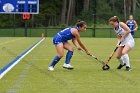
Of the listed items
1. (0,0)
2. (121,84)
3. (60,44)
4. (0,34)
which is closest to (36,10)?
(0,0)

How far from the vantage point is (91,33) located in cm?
5762

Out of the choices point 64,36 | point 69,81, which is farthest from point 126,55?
point 69,81

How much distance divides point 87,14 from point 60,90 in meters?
52.0

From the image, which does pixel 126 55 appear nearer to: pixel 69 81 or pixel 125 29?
pixel 125 29

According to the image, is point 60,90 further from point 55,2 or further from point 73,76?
point 55,2

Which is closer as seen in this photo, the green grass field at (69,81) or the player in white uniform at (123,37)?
the green grass field at (69,81)

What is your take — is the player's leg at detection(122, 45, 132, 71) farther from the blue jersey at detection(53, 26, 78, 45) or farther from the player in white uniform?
the blue jersey at detection(53, 26, 78, 45)

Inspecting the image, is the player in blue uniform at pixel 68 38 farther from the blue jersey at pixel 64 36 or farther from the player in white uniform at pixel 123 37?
the player in white uniform at pixel 123 37

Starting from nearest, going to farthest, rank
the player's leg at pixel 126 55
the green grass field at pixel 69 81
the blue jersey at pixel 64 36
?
1. the green grass field at pixel 69 81
2. the blue jersey at pixel 64 36
3. the player's leg at pixel 126 55

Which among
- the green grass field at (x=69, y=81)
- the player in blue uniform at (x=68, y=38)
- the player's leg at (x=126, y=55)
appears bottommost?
the green grass field at (x=69, y=81)

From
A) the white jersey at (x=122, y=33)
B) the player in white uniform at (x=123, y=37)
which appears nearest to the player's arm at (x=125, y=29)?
the player in white uniform at (x=123, y=37)

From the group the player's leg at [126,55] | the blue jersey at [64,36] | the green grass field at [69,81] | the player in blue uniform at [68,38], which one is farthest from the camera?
the player's leg at [126,55]

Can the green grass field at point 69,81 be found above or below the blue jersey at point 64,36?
below

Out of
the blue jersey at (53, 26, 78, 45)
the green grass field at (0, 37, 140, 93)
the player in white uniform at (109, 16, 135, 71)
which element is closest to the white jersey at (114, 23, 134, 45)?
the player in white uniform at (109, 16, 135, 71)
